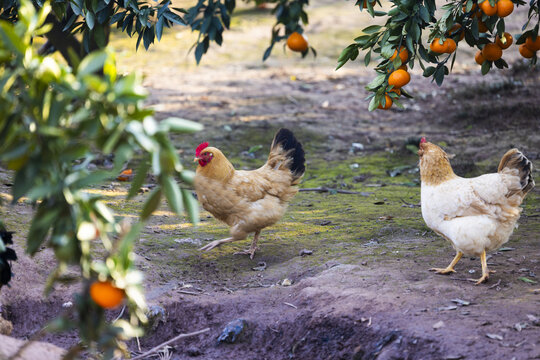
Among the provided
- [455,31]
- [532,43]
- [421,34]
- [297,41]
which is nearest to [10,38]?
[421,34]

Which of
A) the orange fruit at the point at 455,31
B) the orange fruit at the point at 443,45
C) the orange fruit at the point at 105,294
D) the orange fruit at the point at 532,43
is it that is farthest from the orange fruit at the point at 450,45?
the orange fruit at the point at 105,294

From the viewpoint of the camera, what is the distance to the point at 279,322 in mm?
3990

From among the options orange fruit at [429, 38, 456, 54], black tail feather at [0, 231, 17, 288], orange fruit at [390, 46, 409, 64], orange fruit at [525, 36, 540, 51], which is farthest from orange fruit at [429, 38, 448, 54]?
black tail feather at [0, 231, 17, 288]

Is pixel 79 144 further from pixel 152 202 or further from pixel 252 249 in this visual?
pixel 252 249

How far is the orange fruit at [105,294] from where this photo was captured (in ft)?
6.86

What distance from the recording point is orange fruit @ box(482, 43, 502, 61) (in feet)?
13.9

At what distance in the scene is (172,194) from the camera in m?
2.00

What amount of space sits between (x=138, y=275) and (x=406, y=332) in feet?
6.19

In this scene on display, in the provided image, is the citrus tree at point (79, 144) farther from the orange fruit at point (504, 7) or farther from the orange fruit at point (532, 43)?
the orange fruit at point (532, 43)

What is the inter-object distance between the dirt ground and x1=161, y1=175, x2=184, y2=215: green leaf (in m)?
0.54

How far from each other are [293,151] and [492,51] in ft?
6.61

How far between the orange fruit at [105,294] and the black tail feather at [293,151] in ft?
11.7

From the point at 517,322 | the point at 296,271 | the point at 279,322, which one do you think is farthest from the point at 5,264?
the point at 517,322

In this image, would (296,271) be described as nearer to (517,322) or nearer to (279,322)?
(279,322)
